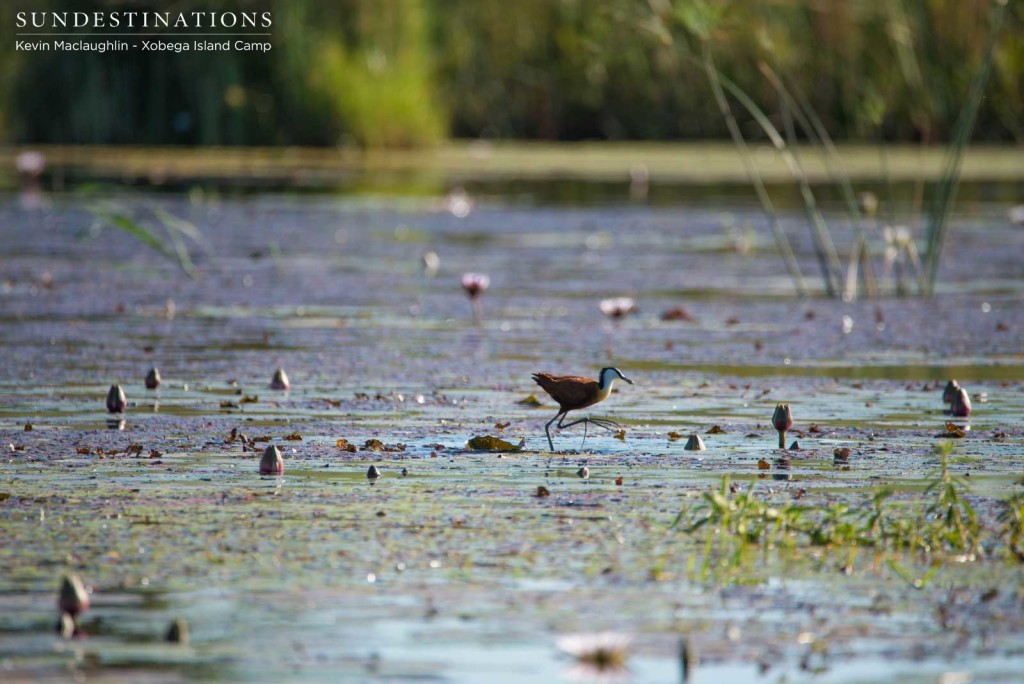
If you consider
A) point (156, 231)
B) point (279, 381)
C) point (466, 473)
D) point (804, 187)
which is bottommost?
point (466, 473)

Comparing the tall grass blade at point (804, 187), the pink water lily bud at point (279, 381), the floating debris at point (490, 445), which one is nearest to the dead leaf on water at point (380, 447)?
the floating debris at point (490, 445)

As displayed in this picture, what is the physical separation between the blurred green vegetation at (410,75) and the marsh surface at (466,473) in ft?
43.7

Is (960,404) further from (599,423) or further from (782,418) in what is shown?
(599,423)

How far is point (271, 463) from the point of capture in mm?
6660

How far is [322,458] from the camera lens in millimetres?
7125

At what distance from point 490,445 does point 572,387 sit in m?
Answer: 0.40

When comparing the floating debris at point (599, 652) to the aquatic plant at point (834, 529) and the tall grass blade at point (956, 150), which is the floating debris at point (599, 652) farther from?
the tall grass blade at point (956, 150)

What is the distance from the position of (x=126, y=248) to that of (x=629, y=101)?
604 inches

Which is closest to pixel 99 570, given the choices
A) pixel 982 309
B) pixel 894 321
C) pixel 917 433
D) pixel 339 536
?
pixel 339 536

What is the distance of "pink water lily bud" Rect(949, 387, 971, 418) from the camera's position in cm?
812

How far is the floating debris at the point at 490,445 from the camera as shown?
7305 mm

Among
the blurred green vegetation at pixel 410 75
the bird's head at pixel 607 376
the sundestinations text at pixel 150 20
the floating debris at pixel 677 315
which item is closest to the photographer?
the bird's head at pixel 607 376

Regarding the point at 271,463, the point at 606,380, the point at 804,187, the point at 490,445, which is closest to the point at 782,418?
the point at 606,380

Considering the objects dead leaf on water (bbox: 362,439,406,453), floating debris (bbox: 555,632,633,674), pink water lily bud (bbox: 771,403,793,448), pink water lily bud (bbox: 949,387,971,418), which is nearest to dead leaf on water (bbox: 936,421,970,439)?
pink water lily bud (bbox: 949,387,971,418)
